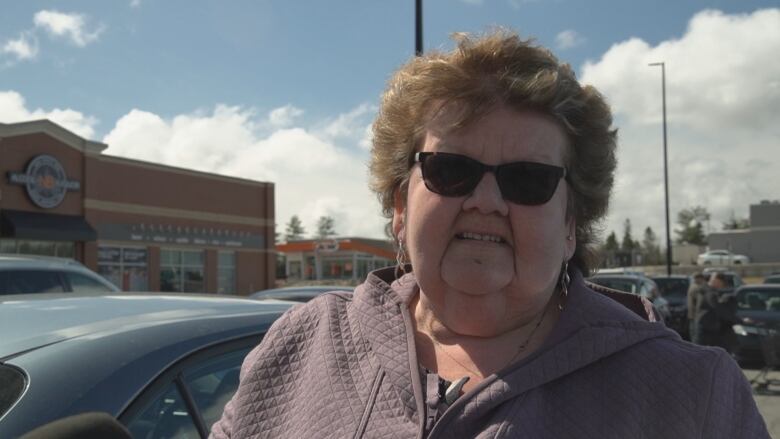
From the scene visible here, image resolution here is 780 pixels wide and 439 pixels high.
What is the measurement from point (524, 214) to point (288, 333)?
772 millimetres

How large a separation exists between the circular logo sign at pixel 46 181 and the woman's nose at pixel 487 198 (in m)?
25.7

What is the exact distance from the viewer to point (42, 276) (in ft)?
22.7

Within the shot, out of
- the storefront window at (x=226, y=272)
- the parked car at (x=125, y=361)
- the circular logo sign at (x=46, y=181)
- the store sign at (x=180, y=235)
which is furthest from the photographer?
the storefront window at (x=226, y=272)

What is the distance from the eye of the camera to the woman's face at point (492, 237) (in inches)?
67.7

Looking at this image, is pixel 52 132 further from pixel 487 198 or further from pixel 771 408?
pixel 487 198

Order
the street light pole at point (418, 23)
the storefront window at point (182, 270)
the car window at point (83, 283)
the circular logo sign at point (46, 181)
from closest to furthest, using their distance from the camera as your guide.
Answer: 1. the car window at point (83, 283)
2. the street light pole at point (418, 23)
3. the circular logo sign at point (46, 181)
4. the storefront window at point (182, 270)

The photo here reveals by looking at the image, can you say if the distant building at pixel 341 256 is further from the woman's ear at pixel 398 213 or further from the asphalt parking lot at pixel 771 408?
the woman's ear at pixel 398 213

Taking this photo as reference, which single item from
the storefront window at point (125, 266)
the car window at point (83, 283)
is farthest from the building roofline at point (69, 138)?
the car window at point (83, 283)

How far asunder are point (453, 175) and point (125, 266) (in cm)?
2886

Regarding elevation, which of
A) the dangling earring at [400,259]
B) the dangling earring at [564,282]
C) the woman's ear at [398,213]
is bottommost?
the dangling earring at [564,282]

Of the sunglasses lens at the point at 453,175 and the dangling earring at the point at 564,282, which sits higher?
the sunglasses lens at the point at 453,175

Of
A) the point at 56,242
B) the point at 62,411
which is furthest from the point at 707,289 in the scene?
the point at 56,242

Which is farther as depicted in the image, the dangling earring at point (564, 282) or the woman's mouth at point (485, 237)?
the dangling earring at point (564, 282)

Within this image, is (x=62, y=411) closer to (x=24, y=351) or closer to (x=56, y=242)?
(x=24, y=351)
